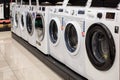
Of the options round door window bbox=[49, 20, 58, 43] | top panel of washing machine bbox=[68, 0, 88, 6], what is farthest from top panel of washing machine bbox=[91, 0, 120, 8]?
round door window bbox=[49, 20, 58, 43]

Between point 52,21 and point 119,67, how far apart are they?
1.59 meters

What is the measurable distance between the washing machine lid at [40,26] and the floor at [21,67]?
472mm

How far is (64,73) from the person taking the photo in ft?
9.13

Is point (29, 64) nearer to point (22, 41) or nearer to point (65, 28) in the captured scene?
point (65, 28)

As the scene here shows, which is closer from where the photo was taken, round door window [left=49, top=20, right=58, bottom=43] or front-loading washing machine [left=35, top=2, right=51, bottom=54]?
round door window [left=49, top=20, right=58, bottom=43]

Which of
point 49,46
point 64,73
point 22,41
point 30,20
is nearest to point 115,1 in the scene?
point 64,73

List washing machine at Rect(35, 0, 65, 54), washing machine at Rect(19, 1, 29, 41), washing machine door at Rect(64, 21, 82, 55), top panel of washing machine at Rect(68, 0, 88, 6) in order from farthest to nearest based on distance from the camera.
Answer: washing machine at Rect(19, 1, 29, 41) < washing machine at Rect(35, 0, 65, 54) < top panel of washing machine at Rect(68, 0, 88, 6) < washing machine door at Rect(64, 21, 82, 55)

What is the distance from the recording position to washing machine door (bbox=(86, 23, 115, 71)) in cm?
188

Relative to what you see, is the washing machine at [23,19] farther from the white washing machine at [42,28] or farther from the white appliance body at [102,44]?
the white appliance body at [102,44]

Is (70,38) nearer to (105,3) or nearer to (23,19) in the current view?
(105,3)

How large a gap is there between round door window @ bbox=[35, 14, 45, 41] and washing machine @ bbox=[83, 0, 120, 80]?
1.42 meters

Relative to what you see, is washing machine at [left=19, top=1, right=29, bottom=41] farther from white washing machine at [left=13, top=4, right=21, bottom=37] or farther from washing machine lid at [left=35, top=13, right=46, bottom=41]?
washing machine lid at [left=35, top=13, right=46, bottom=41]

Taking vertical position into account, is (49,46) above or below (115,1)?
below

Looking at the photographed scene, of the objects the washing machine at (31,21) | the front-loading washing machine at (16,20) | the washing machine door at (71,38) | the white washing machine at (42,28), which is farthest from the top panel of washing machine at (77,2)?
the front-loading washing machine at (16,20)
